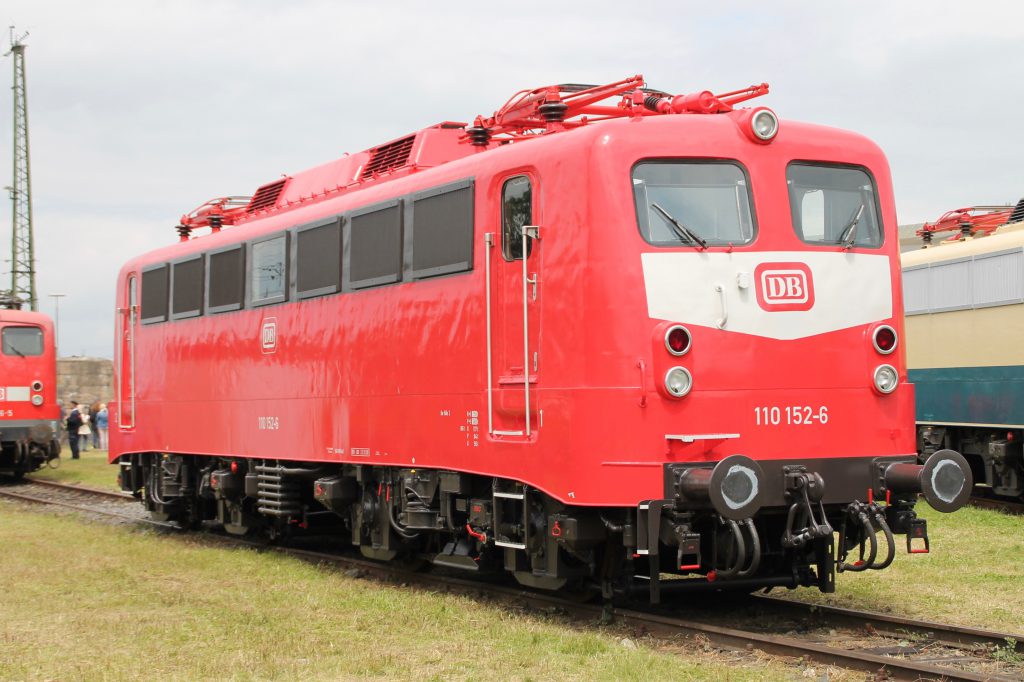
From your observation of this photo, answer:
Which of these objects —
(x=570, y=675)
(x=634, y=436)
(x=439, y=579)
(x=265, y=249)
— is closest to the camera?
(x=570, y=675)

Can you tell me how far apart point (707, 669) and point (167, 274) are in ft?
33.8

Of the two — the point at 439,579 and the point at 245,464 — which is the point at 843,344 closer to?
the point at 439,579

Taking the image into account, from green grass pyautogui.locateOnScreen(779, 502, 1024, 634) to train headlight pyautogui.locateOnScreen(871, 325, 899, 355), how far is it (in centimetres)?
199

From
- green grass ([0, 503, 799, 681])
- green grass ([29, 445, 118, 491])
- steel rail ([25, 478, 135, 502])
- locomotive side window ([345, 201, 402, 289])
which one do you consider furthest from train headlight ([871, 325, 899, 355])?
green grass ([29, 445, 118, 491])

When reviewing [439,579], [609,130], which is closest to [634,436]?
[609,130]

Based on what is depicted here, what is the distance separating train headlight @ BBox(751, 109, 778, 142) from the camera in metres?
9.38

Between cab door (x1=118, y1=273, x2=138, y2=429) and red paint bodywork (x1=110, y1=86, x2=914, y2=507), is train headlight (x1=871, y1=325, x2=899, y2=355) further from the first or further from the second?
cab door (x1=118, y1=273, x2=138, y2=429)

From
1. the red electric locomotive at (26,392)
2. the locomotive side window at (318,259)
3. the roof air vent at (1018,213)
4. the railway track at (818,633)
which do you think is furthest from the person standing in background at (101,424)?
the railway track at (818,633)

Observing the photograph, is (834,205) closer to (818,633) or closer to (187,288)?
(818,633)

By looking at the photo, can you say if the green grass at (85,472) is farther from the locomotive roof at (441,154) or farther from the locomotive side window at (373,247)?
the locomotive side window at (373,247)

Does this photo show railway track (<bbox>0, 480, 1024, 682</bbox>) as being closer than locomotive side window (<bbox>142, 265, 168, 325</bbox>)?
Yes

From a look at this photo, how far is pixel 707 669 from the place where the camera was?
780 cm

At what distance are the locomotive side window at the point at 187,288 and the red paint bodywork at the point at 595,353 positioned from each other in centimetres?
392

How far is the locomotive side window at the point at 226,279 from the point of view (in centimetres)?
1428
